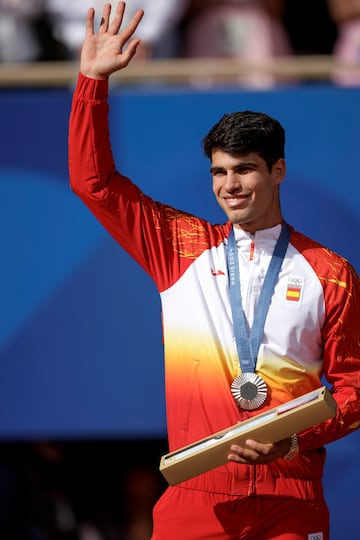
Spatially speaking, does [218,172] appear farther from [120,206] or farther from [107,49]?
[107,49]

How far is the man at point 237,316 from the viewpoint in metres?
2.91

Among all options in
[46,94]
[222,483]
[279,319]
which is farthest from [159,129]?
[222,483]

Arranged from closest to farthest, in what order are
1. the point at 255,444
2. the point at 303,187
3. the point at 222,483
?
the point at 255,444
the point at 222,483
the point at 303,187

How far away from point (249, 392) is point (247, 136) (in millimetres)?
747

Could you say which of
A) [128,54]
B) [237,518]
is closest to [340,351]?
[237,518]

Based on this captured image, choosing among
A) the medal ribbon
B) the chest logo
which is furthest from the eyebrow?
the chest logo

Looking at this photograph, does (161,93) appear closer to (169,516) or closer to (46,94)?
(46,94)

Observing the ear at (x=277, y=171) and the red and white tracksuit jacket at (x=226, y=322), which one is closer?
the red and white tracksuit jacket at (x=226, y=322)

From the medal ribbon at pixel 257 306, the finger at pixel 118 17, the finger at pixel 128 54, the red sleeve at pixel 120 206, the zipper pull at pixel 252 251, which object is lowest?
the medal ribbon at pixel 257 306

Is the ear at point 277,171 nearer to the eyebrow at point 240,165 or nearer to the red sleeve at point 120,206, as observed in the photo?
the eyebrow at point 240,165

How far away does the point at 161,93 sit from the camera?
14.6 feet

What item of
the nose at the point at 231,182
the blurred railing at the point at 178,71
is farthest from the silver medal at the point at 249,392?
the blurred railing at the point at 178,71

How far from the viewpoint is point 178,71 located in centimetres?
446

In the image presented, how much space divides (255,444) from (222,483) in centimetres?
30
